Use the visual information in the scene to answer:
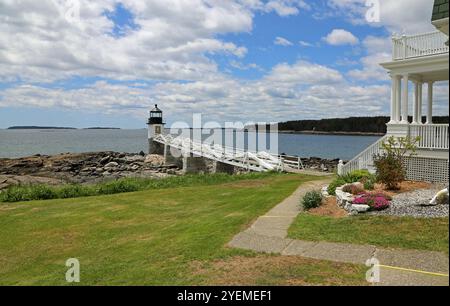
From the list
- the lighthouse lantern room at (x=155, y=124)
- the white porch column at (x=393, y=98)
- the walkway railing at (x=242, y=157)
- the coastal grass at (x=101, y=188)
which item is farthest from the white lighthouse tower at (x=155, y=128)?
the white porch column at (x=393, y=98)

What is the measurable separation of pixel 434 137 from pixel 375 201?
593 centimetres

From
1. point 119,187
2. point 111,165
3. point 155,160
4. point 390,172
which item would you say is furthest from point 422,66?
point 111,165

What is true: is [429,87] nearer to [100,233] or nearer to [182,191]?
[182,191]

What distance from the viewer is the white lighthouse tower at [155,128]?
53719 mm

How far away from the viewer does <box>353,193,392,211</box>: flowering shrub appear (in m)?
10.1

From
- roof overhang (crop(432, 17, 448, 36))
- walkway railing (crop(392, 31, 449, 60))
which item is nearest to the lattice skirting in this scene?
walkway railing (crop(392, 31, 449, 60))

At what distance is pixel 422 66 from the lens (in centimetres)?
1549

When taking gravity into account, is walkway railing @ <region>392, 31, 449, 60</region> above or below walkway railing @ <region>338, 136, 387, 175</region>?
above

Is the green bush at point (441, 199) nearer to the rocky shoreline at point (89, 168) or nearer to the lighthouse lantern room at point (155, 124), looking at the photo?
the rocky shoreline at point (89, 168)

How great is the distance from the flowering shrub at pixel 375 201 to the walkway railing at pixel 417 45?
25.7 ft

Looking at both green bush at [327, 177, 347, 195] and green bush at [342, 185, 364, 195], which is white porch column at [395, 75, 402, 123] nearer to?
green bush at [327, 177, 347, 195]

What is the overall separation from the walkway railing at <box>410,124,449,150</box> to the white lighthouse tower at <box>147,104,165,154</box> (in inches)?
1655
